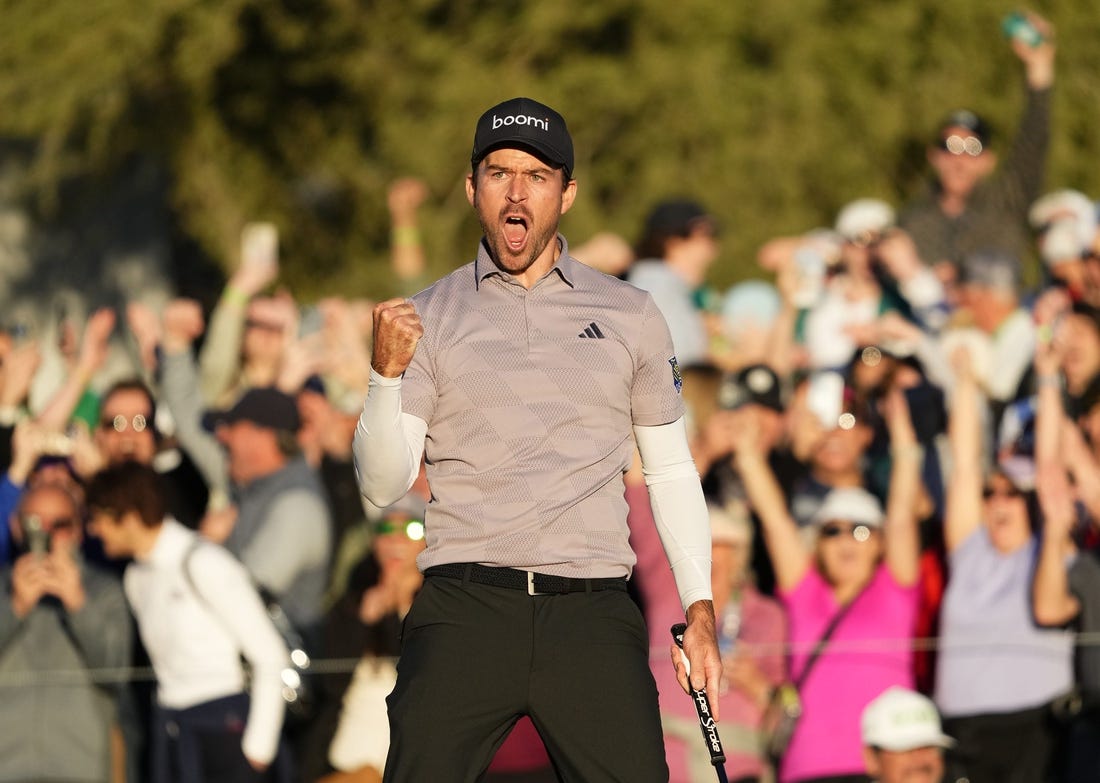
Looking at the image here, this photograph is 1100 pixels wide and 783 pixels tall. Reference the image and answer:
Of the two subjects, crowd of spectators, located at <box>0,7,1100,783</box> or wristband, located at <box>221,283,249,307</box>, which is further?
wristband, located at <box>221,283,249,307</box>

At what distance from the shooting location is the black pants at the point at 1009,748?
884 centimetres

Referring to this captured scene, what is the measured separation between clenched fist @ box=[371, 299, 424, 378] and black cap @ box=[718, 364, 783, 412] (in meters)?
4.79

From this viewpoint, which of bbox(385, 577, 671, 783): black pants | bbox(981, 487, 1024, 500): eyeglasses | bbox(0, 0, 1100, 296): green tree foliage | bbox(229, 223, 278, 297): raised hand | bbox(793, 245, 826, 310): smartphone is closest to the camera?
bbox(385, 577, 671, 783): black pants

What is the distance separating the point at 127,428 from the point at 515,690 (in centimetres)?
487

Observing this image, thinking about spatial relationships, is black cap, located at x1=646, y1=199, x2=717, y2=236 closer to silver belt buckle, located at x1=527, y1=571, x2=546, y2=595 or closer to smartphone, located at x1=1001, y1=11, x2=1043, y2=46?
smartphone, located at x1=1001, y1=11, x2=1043, y2=46

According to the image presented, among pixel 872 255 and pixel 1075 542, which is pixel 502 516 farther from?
pixel 872 255

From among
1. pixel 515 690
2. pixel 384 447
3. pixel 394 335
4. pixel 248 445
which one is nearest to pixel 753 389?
pixel 248 445

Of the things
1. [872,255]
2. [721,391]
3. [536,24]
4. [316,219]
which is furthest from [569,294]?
[316,219]

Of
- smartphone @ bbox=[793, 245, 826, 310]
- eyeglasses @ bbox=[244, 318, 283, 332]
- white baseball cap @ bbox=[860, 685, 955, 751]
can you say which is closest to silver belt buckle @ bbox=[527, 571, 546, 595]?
white baseball cap @ bbox=[860, 685, 955, 751]

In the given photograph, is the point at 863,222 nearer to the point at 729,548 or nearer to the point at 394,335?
the point at 729,548

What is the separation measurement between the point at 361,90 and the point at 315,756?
9.11m

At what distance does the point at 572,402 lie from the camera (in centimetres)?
593

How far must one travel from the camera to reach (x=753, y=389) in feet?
34.1

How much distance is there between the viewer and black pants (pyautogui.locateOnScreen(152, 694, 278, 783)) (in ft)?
29.6
